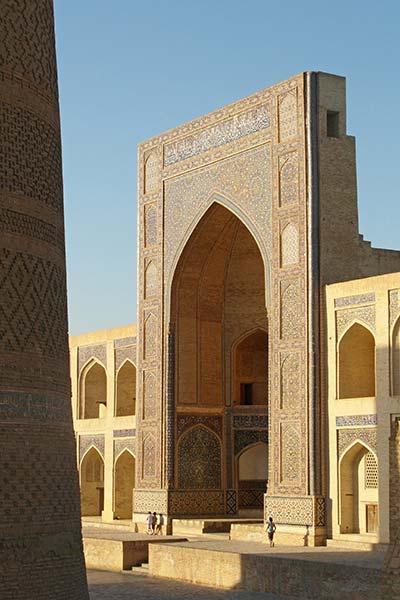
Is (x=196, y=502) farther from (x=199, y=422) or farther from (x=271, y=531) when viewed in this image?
(x=271, y=531)

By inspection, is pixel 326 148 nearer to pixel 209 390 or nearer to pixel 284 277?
pixel 284 277

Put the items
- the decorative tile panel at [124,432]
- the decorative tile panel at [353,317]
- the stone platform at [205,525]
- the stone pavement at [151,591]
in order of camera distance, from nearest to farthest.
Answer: the stone pavement at [151,591] < the decorative tile panel at [353,317] < the stone platform at [205,525] < the decorative tile panel at [124,432]

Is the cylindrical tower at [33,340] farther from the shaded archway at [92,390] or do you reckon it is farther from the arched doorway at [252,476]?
the shaded archway at [92,390]

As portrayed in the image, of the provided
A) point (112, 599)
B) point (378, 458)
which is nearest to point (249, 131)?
point (378, 458)

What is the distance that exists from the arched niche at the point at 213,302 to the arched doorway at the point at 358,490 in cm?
418

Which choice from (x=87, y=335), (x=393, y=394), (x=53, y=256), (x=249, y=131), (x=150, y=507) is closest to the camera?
(x=53, y=256)

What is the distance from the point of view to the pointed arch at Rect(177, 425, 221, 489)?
18328 mm

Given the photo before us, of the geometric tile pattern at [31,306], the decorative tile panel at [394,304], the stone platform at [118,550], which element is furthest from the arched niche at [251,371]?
the geometric tile pattern at [31,306]

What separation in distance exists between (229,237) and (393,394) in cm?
524

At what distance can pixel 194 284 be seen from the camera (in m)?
18.7

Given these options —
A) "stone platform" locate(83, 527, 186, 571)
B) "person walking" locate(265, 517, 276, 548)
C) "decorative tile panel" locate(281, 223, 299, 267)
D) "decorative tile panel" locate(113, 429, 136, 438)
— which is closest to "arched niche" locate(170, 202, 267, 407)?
"decorative tile panel" locate(113, 429, 136, 438)

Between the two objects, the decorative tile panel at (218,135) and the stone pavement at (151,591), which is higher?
the decorative tile panel at (218,135)

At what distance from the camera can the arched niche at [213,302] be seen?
18.4 meters

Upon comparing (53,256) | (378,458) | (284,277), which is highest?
(284,277)
